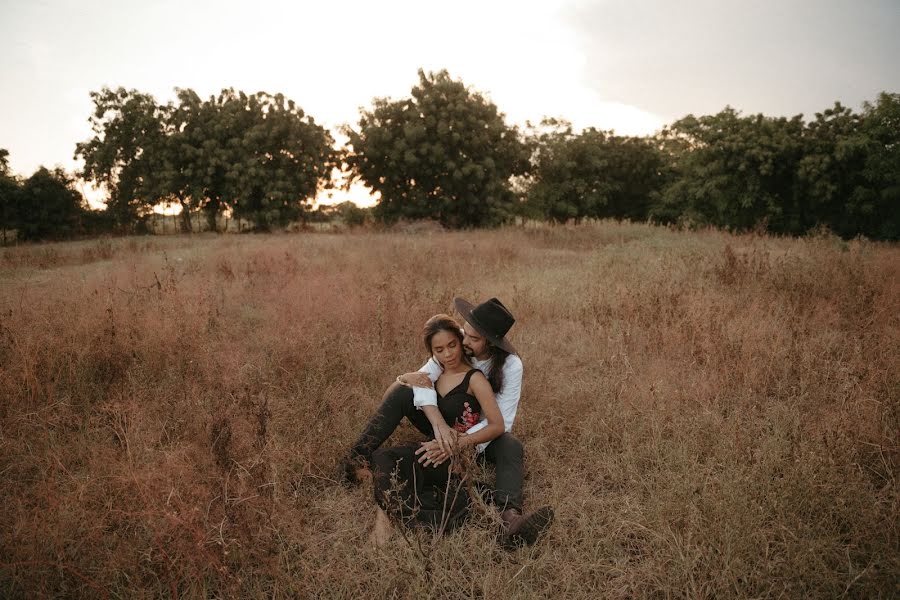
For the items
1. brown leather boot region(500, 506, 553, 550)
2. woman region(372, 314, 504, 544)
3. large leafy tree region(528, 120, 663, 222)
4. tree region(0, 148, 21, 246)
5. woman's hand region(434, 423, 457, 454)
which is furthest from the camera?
large leafy tree region(528, 120, 663, 222)

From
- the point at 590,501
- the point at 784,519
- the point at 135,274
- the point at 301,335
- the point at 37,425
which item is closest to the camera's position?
the point at 784,519

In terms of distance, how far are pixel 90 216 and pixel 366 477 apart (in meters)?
30.4

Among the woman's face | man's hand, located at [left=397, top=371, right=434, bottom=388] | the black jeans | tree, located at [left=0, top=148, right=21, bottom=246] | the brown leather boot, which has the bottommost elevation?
the brown leather boot

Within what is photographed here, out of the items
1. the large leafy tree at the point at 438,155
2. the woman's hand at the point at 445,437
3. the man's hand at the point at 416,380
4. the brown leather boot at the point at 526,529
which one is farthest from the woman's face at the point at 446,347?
the large leafy tree at the point at 438,155

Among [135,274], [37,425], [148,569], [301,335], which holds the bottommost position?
[148,569]

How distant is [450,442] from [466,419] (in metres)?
0.37

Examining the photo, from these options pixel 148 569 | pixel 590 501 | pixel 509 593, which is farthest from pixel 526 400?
pixel 148 569

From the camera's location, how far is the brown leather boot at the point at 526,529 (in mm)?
2430

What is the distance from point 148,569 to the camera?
2.17m

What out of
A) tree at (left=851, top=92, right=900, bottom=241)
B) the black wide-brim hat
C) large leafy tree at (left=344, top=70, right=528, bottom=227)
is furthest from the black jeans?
tree at (left=851, top=92, right=900, bottom=241)

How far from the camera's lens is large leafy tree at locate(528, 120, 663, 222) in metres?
30.7

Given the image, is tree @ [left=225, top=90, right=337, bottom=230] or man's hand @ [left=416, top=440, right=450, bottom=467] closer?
man's hand @ [left=416, top=440, right=450, bottom=467]

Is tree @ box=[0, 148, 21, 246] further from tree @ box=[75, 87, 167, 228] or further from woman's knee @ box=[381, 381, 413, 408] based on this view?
woman's knee @ box=[381, 381, 413, 408]

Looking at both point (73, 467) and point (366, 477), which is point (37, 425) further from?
point (366, 477)
